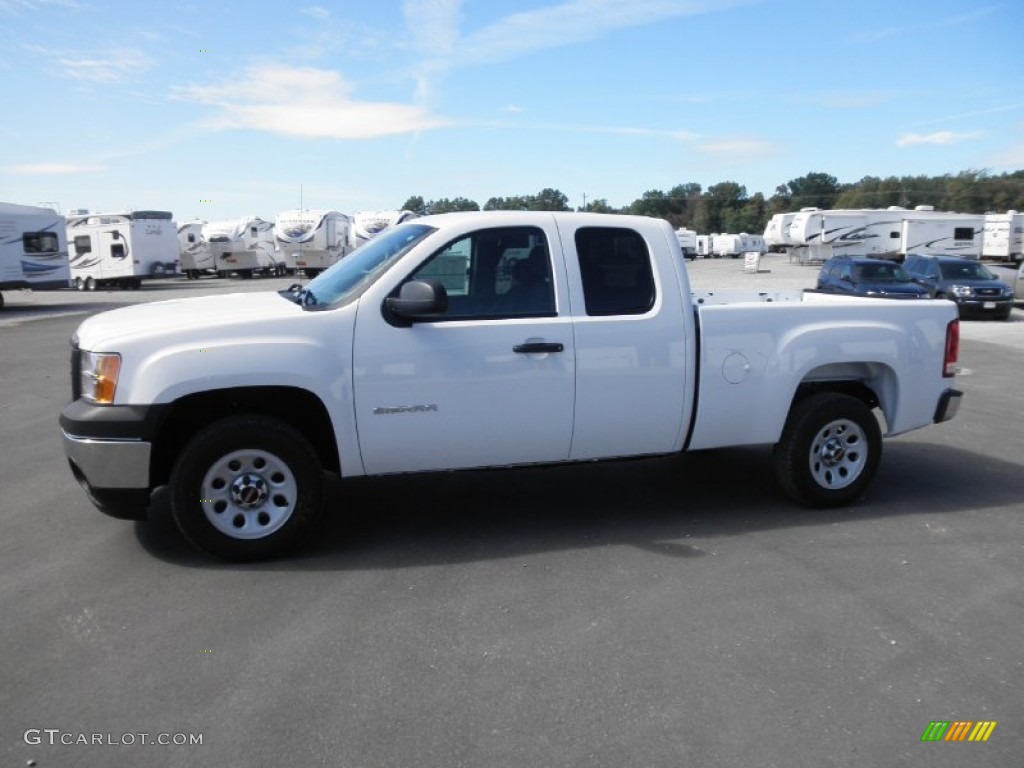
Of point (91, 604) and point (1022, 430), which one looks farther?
point (1022, 430)

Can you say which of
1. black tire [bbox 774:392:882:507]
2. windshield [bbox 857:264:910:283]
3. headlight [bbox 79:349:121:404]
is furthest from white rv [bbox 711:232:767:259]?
headlight [bbox 79:349:121:404]

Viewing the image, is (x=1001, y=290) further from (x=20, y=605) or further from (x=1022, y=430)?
(x=20, y=605)

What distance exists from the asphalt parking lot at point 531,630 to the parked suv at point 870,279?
14170 millimetres

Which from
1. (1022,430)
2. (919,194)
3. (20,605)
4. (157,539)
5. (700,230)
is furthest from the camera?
(700,230)

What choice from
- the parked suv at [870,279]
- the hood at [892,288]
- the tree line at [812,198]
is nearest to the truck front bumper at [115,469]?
the parked suv at [870,279]

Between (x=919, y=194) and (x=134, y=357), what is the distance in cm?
13782

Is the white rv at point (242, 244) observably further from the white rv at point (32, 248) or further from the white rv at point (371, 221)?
the white rv at point (32, 248)

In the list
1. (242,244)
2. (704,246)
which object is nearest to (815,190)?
(704,246)

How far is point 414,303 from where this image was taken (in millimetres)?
4707

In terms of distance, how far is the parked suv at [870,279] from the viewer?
775 inches

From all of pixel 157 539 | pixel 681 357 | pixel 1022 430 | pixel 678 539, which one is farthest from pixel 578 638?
pixel 1022 430

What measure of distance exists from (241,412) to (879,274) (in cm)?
1888

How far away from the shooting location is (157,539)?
5.32 meters

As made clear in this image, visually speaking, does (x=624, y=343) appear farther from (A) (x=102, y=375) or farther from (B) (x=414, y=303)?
(A) (x=102, y=375)
